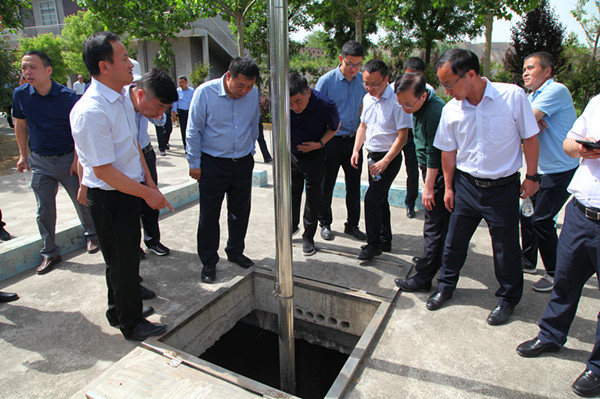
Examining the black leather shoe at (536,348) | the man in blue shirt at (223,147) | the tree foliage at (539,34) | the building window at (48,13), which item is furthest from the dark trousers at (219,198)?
the building window at (48,13)

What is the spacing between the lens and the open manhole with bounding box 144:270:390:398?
115 inches

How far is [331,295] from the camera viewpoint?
325 cm

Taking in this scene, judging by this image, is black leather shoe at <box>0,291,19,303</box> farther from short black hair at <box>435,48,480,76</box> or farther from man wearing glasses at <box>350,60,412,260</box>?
short black hair at <box>435,48,480,76</box>

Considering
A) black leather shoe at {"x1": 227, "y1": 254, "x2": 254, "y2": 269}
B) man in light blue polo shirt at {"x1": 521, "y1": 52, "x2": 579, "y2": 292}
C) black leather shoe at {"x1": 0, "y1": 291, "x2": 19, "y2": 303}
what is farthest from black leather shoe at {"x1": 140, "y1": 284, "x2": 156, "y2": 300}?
man in light blue polo shirt at {"x1": 521, "y1": 52, "x2": 579, "y2": 292}

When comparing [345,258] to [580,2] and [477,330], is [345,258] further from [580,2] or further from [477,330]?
[580,2]

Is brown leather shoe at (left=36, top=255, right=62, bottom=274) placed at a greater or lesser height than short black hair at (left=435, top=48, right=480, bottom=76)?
lesser

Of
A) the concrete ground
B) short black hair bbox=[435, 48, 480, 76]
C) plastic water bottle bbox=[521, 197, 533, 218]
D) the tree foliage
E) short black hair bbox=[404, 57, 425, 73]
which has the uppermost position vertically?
the tree foliage

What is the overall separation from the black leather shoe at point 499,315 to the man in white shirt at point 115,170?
2264 millimetres

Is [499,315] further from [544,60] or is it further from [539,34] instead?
[539,34]

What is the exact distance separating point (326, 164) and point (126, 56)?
7.50 feet

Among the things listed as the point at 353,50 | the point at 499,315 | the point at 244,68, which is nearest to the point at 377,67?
the point at 353,50

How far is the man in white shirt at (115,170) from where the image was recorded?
7.16ft

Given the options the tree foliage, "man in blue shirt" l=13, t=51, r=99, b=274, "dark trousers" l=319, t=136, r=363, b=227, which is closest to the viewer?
"man in blue shirt" l=13, t=51, r=99, b=274

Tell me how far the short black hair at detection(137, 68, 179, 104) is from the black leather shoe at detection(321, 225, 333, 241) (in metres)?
2.25
